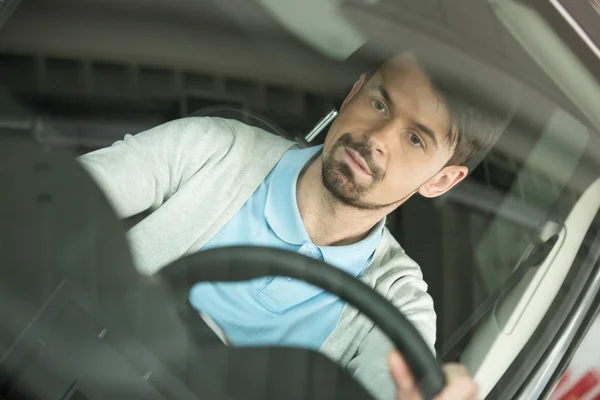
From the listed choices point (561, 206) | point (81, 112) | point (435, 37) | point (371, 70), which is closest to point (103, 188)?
point (81, 112)

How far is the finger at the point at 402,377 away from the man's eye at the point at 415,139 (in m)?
0.29

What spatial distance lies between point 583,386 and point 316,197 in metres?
0.57

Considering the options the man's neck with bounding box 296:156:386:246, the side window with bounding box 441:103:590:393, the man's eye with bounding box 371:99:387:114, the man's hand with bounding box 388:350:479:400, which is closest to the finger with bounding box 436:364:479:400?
the man's hand with bounding box 388:350:479:400

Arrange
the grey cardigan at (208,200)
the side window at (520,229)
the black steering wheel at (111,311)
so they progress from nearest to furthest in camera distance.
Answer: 1. the black steering wheel at (111,311)
2. the grey cardigan at (208,200)
3. the side window at (520,229)

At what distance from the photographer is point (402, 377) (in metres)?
0.90

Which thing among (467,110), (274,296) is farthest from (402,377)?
(467,110)

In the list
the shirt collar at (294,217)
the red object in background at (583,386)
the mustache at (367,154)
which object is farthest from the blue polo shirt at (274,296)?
the red object in background at (583,386)

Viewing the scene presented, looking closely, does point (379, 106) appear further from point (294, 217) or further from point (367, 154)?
point (294, 217)

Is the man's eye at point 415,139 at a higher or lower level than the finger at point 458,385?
higher

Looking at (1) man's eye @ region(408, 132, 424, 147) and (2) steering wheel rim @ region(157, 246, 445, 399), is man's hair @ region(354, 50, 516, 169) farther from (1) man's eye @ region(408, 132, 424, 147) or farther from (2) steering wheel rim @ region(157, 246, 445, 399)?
(2) steering wheel rim @ region(157, 246, 445, 399)

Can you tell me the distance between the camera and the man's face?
3.21 feet

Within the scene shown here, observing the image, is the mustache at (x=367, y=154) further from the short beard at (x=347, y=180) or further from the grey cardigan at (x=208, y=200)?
the grey cardigan at (x=208, y=200)

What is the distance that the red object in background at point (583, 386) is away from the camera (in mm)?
1163

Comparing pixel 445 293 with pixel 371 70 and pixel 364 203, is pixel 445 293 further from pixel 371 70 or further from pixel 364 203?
pixel 371 70
